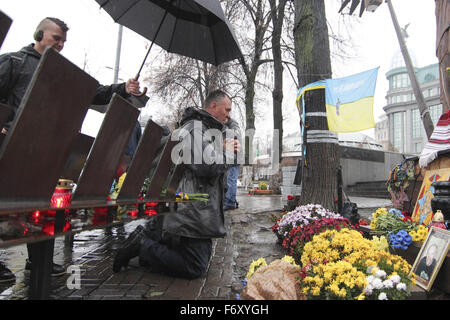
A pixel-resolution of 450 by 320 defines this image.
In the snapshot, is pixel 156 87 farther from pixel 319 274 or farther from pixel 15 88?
pixel 319 274

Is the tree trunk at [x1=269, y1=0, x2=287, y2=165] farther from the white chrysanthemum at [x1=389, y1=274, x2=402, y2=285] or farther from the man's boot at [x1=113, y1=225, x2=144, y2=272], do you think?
the white chrysanthemum at [x1=389, y1=274, x2=402, y2=285]

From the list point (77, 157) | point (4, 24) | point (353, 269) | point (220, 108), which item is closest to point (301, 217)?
point (220, 108)

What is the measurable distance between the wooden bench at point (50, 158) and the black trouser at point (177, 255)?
123cm

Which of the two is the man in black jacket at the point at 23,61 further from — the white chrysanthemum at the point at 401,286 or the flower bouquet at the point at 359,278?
the white chrysanthemum at the point at 401,286

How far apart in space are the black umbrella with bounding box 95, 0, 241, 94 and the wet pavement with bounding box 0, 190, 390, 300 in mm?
2661

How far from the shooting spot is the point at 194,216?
10.1ft

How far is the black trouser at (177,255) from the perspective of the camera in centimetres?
316

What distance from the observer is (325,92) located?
5.68 metres

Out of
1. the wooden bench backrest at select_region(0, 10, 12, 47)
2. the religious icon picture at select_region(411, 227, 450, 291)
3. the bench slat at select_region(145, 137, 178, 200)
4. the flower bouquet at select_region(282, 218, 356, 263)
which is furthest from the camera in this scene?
the flower bouquet at select_region(282, 218, 356, 263)

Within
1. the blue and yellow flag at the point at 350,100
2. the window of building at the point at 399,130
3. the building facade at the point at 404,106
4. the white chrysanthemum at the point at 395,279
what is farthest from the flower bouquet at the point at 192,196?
the window of building at the point at 399,130

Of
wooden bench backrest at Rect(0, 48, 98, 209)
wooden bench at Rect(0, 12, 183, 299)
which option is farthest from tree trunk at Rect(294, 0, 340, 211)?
wooden bench backrest at Rect(0, 48, 98, 209)

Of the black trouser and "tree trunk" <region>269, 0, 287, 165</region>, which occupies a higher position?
"tree trunk" <region>269, 0, 287, 165</region>

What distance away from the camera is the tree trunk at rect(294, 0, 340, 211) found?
560 centimetres
